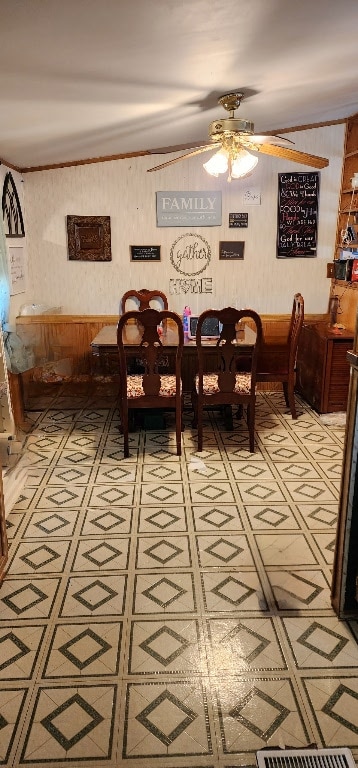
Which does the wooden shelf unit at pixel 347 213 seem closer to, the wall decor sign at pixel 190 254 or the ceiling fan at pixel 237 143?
the wall decor sign at pixel 190 254

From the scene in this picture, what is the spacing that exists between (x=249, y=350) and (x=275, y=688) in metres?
2.32

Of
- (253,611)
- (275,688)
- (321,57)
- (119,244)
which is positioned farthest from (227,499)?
(119,244)

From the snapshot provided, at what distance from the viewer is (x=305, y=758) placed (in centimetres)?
151

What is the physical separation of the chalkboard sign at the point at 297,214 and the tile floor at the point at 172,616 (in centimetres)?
233

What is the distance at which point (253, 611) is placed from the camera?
215 centimetres

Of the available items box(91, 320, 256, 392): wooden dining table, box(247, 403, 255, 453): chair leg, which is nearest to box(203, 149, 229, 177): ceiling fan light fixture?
box(91, 320, 256, 392): wooden dining table

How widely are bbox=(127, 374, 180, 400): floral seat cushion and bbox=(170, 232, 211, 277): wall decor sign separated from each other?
5.41ft

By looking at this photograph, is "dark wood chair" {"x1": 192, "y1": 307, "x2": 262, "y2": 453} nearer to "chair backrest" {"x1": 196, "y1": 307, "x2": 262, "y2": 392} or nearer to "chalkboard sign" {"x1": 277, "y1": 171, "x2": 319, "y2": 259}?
"chair backrest" {"x1": 196, "y1": 307, "x2": 262, "y2": 392}

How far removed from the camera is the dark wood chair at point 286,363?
14.1 ft

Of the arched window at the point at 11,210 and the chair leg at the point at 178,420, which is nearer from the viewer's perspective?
the chair leg at the point at 178,420

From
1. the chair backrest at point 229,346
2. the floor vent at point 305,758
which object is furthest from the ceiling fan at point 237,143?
the floor vent at point 305,758

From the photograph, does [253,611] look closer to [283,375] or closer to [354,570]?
[354,570]

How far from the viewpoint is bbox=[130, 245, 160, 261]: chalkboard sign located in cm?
506

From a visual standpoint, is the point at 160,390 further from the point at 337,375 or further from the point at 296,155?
the point at 296,155
